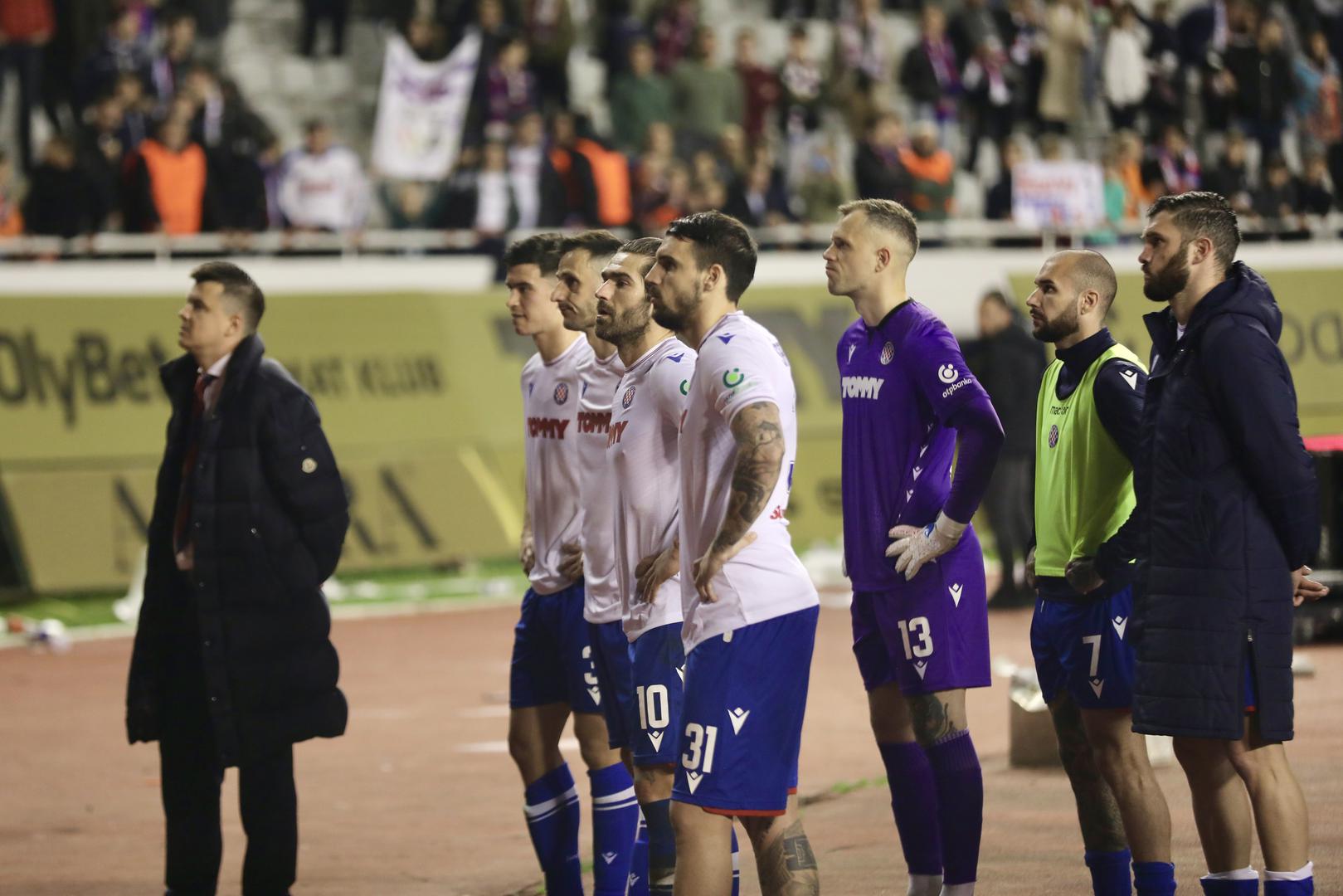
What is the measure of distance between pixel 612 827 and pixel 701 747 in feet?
5.60

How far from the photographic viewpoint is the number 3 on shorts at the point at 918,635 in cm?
726

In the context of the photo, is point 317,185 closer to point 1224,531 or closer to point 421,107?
point 421,107

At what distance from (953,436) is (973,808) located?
1299mm

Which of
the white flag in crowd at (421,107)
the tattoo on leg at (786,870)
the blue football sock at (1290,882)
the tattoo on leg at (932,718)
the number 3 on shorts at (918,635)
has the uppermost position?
the white flag in crowd at (421,107)

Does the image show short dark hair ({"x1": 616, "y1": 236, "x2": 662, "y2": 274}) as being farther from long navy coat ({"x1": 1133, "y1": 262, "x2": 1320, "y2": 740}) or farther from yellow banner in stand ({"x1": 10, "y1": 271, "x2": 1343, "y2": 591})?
yellow banner in stand ({"x1": 10, "y1": 271, "x2": 1343, "y2": 591})

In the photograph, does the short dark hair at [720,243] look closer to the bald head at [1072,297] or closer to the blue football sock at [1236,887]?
the bald head at [1072,297]

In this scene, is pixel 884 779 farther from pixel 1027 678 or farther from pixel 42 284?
pixel 42 284

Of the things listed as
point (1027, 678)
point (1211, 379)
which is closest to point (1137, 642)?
point (1211, 379)

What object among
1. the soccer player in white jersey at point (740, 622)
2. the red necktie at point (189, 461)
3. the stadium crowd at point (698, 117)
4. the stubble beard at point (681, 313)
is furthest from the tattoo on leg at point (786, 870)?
the stadium crowd at point (698, 117)

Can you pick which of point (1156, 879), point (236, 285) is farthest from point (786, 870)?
point (236, 285)

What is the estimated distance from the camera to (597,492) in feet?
24.9

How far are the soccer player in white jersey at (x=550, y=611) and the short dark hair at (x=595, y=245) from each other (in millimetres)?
243

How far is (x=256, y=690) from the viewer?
7543 mm

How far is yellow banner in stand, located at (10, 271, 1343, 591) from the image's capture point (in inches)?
718
